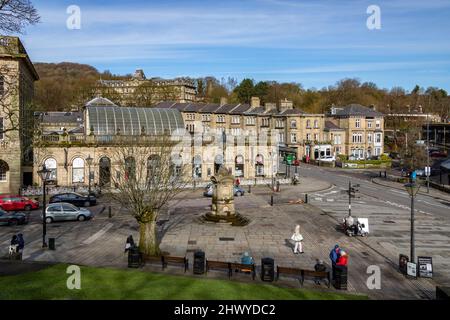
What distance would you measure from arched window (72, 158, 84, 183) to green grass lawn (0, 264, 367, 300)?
33.1 m

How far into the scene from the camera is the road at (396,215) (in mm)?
26609

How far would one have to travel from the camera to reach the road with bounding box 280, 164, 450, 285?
87.3 ft

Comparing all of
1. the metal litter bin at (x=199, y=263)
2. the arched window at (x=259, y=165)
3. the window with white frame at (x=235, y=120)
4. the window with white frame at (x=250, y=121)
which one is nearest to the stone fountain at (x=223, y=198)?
the metal litter bin at (x=199, y=263)

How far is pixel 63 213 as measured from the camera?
3416cm

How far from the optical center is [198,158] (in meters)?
57.6

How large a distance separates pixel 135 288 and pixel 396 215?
2645 centimetres

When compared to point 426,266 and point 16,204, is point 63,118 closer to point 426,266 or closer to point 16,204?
point 16,204

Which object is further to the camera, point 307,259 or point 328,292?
point 307,259

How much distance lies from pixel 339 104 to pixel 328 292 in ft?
358

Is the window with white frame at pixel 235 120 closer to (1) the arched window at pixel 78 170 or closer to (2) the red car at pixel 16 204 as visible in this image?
(1) the arched window at pixel 78 170

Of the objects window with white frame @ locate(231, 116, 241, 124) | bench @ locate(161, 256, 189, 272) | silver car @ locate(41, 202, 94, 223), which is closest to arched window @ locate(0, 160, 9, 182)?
silver car @ locate(41, 202, 94, 223)

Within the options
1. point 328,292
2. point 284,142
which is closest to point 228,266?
point 328,292

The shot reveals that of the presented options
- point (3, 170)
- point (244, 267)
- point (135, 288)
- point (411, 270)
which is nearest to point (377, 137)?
point (3, 170)

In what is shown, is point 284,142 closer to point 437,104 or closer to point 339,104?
point 339,104
